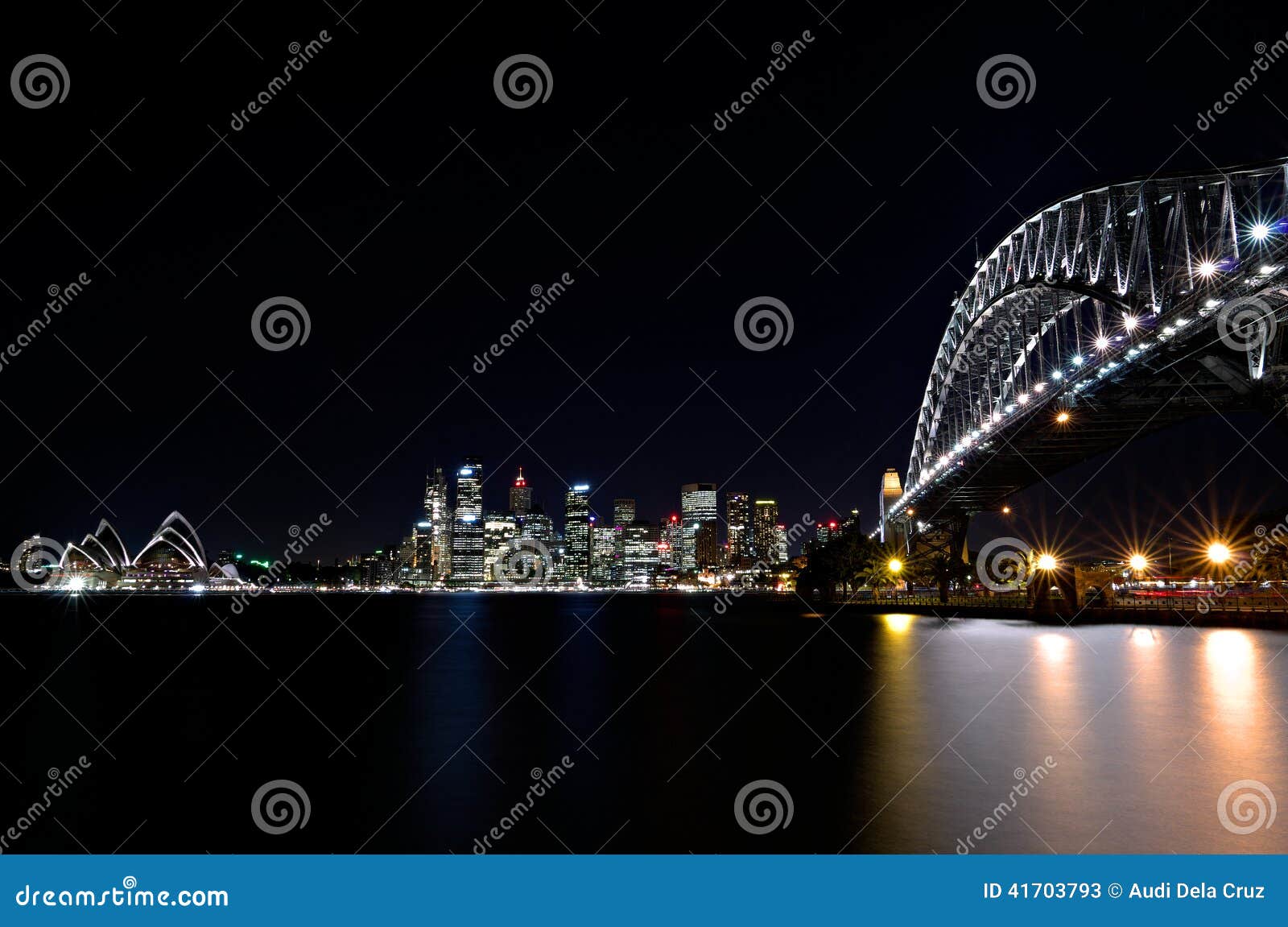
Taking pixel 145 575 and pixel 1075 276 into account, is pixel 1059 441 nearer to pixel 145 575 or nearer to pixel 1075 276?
pixel 1075 276

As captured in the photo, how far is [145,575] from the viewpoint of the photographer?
199 meters

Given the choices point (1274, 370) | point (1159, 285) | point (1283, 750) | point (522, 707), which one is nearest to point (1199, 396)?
point (1159, 285)
